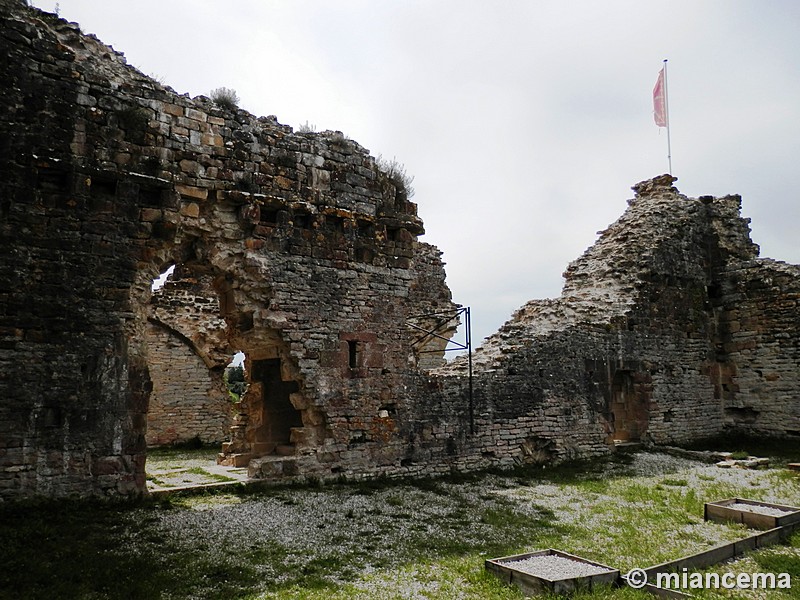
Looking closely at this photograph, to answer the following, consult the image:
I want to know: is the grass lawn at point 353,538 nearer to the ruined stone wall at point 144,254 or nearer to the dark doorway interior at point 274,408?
the ruined stone wall at point 144,254

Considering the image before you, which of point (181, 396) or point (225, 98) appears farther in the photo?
point (181, 396)

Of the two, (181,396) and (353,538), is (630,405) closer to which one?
(353,538)

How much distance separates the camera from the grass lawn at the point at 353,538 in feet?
18.8

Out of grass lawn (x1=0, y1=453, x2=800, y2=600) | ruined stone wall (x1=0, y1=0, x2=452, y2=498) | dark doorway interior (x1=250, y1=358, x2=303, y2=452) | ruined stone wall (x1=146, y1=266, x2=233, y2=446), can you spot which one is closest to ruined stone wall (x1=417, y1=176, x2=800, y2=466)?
grass lawn (x1=0, y1=453, x2=800, y2=600)

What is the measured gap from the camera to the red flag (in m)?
20.5

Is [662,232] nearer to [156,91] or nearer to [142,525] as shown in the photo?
[156,91]

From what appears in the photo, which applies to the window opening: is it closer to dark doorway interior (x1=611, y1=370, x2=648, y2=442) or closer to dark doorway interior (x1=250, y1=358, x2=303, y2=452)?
dark doorway interior (x1=250, y1=358, x2=303, y2=452)

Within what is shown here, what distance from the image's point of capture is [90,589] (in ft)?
17.9

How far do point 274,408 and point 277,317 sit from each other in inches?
105

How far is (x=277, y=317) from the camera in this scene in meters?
10.2

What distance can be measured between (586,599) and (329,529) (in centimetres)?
372

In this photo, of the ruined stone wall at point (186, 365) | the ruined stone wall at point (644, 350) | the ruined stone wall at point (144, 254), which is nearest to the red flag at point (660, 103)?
the ruined stone wall at point (644, 350)

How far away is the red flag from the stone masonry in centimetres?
505

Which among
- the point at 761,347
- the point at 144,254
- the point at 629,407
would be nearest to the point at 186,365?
the point at 144,254
